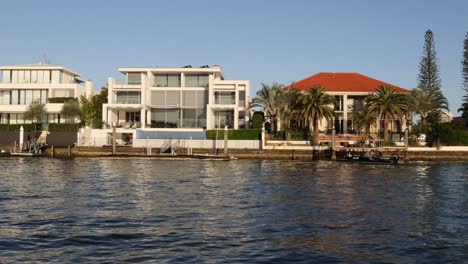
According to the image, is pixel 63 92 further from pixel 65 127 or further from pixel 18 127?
pixel 65 127

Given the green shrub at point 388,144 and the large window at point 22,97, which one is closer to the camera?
the green shrub at point 388,144

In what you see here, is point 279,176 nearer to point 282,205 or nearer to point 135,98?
point 282,205

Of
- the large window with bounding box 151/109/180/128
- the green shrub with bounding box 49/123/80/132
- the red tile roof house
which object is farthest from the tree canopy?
the red tile roof house

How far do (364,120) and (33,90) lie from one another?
51913 mm

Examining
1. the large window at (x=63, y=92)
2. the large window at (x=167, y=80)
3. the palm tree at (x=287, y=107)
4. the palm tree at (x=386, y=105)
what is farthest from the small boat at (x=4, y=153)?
the palm tree at (x=386, y=105)

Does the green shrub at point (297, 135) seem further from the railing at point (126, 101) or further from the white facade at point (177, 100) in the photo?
the railing at point (126, 101)

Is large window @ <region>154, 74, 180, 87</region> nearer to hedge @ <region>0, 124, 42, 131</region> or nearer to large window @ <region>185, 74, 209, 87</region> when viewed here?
large window @ <region>185, 74, 209, 87</region>

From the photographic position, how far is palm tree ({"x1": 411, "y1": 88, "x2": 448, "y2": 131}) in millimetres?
75938

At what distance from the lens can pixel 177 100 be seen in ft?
268

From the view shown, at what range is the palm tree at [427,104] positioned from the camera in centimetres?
7594

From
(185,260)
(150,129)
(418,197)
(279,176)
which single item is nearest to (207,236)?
(185,260)

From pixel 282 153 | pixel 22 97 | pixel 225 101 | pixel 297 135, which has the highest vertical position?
pixel 22 97

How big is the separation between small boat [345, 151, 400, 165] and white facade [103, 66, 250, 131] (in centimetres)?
1878

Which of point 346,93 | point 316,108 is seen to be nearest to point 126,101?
point 316,108
